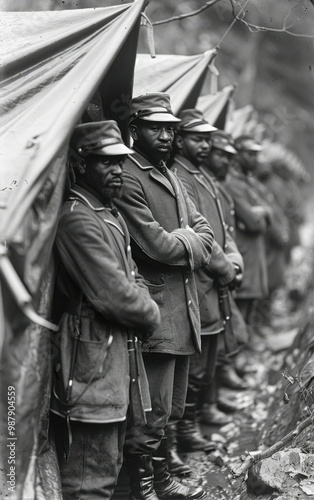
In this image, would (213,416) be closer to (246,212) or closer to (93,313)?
(246,212)

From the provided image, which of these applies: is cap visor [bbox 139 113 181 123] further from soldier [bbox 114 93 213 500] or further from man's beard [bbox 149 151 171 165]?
man's beard [bbox 149 151 171 165]

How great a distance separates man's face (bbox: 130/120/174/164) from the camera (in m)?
5.61

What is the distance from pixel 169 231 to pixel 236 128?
22.1 feet

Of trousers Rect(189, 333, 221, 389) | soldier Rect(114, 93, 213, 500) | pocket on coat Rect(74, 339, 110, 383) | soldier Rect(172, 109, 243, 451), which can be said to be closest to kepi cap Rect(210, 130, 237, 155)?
soldier Rect(172, 109, 243, 451)

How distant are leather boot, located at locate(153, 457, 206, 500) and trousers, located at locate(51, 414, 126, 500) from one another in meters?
1.02

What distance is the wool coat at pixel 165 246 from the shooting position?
17.4ft

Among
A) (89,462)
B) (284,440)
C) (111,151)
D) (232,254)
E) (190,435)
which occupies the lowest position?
(190,435)

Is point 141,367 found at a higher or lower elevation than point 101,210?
lower

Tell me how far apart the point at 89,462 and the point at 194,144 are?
349cm

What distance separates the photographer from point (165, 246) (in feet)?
17.4

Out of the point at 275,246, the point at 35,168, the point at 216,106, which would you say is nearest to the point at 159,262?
the point at 35,168

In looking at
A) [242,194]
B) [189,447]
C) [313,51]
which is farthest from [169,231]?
[313,51]

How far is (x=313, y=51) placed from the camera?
15.1m

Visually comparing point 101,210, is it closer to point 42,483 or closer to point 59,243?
point 59,243
